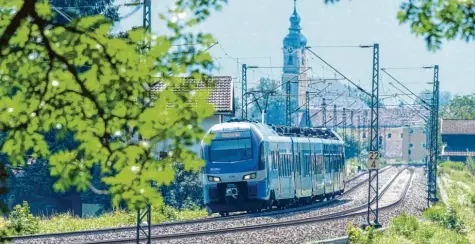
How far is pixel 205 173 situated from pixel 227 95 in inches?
902

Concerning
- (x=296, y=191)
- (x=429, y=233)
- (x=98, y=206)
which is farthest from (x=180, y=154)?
(x=98, y=206)

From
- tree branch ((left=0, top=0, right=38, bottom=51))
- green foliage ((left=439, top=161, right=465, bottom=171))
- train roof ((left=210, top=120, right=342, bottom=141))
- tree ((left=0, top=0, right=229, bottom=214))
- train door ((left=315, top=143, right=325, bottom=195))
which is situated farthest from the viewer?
green foliage ((left=439, top=161, right=465, bottom=171))

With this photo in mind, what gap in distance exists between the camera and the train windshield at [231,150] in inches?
1316

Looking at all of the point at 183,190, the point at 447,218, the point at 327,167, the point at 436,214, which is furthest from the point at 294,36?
the point at 447,218

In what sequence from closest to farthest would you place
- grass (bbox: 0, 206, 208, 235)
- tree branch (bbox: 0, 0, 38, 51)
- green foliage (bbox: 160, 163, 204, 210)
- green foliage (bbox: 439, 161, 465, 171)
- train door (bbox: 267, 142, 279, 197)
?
tree branch (bbox: 0, 0, 38, 51)
grass (bbox: 0, 206, 208, 235)
train door (bbox: 267, 142, 279, 197)
green foliage (bbox: 160, 163, 204, 210)
green foliage (bbox: 439, 161, 465, 171)

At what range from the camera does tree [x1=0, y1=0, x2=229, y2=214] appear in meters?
7.24

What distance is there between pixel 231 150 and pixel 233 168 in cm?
56

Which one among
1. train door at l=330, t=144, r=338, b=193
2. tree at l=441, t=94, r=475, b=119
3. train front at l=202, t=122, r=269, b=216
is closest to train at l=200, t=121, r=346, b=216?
train front at l=202, t=122, r=269, b=216

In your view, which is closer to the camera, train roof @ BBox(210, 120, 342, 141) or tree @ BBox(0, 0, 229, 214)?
tree @ BBox(0, 0, 229, 214)

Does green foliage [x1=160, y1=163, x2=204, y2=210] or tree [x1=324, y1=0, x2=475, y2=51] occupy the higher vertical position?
tree [x1=324, y1=0, x2=475, y2=51]

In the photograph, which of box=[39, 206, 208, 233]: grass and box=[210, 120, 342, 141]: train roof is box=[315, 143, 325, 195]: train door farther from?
box=[39, 206, 208, 233]: grass

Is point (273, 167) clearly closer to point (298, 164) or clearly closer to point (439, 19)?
point (298, 164)

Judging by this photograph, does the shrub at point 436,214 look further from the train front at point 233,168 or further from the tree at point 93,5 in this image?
the tree at point 93,5

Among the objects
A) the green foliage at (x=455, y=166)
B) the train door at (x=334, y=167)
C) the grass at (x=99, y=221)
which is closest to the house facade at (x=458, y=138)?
the green foliage at (x=455, y=166)
